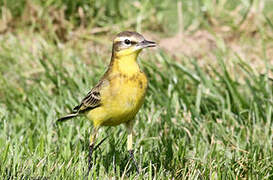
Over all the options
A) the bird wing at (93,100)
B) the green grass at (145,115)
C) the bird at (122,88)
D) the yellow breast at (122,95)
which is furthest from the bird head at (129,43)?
the green grass at (145,115)

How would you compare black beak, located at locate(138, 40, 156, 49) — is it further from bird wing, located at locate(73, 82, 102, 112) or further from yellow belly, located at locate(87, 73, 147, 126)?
bird wing, located at locate(73, 82, 102, 112)

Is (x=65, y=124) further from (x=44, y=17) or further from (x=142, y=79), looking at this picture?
(x=44, y=17)

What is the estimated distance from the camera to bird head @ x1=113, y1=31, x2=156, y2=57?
14.0 ft

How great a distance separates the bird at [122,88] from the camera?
4.21 m

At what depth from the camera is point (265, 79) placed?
220 inches

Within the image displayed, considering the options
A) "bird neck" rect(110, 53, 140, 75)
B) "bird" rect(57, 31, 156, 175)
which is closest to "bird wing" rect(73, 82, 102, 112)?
"bird" rect(57, 31, 156, 175)

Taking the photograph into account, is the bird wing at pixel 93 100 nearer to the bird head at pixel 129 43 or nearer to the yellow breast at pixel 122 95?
the yellow breast at pixel 122 95

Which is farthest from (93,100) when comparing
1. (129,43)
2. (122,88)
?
(129,43)

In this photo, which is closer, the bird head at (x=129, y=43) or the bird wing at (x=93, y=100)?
the bird head at (x=129, y=43)

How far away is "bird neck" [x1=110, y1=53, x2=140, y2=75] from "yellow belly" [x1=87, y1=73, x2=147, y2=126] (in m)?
0.05

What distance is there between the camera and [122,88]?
4.23m

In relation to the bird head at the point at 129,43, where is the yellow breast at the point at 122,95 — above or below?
below

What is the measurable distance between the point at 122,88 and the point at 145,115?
3.98ft

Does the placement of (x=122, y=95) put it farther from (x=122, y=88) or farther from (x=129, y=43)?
(x=129, y=43)
